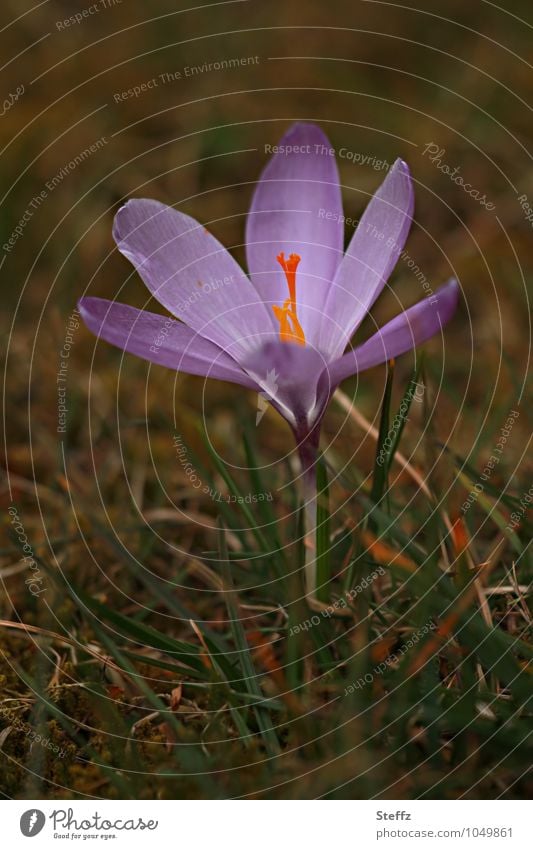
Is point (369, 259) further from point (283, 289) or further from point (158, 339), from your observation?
point (158, 339)

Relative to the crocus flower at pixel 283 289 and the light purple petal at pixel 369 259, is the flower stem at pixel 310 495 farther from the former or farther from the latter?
the light purple petal at pixel 369 259

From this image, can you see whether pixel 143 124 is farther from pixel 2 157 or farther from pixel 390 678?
pixel 390 678

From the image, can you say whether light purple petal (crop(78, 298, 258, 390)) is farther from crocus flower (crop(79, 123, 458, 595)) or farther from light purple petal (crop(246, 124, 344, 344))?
light purple petal (crop(246, 124, 344, 344))
